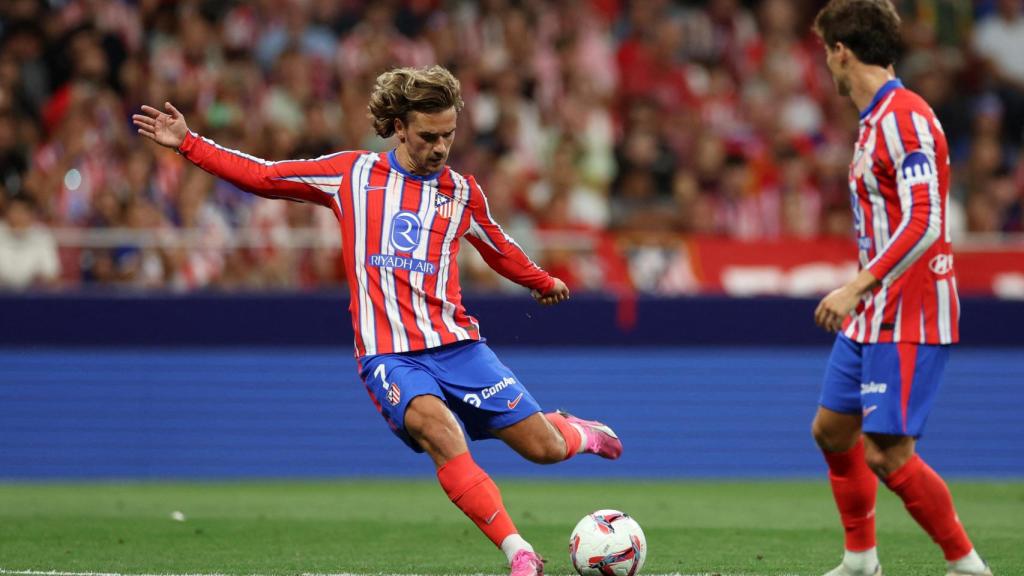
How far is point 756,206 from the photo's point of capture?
14555 millimetres

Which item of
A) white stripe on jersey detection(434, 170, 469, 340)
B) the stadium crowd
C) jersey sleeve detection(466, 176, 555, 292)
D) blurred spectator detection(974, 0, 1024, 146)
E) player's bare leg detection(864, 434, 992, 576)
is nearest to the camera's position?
player's bare leg detection(864, 434, 992, 576)

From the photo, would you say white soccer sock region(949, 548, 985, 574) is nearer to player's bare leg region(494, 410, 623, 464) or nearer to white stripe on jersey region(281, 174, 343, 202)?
player's bare leg region(494, 410, 623, 464)

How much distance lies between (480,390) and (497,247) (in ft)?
2.53

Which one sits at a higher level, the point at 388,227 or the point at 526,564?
the point at 388,227

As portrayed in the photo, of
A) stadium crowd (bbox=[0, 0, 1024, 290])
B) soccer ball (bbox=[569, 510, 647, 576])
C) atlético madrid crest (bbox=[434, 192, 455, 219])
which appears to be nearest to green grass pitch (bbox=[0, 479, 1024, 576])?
soccer ball (bbox=[569, 510, 647, 576])

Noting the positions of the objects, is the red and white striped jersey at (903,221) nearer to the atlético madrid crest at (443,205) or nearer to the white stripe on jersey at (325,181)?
the atlético madrid crest at (443,205)

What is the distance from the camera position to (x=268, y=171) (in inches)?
260

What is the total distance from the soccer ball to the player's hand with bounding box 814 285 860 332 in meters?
1.45

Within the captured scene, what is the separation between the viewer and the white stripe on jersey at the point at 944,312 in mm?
5852

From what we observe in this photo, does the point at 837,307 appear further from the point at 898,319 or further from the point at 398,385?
the point at 398,385

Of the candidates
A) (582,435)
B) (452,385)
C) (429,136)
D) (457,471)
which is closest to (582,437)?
(582,435)

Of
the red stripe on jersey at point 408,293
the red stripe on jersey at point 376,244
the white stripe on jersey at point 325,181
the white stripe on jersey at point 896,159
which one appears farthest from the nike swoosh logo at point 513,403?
the white stripe on jersey at point 896,159

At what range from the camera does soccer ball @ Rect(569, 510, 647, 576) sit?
252 inches

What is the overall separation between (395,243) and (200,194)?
7.14 m
